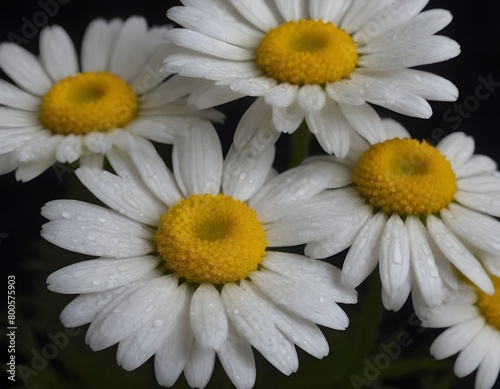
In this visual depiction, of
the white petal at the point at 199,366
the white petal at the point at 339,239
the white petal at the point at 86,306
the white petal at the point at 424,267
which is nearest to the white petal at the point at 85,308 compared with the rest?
the white petal at the point at 86,306

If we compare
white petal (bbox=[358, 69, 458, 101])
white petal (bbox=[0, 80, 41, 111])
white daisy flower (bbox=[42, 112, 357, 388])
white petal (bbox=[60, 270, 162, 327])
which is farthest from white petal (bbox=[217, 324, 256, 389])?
white petal (bbox=[0, 80, 41, 111])

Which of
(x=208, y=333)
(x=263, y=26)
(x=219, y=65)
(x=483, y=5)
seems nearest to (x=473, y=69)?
(x=483, y=5)

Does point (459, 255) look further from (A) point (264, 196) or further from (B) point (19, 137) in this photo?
(B) point (19, 137)

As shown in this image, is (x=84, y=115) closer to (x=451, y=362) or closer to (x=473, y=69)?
(x=451, y=362)

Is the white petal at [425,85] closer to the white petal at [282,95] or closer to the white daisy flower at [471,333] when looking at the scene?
the white petal at [282,95]

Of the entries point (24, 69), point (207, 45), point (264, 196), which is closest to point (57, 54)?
point (24, 69)
